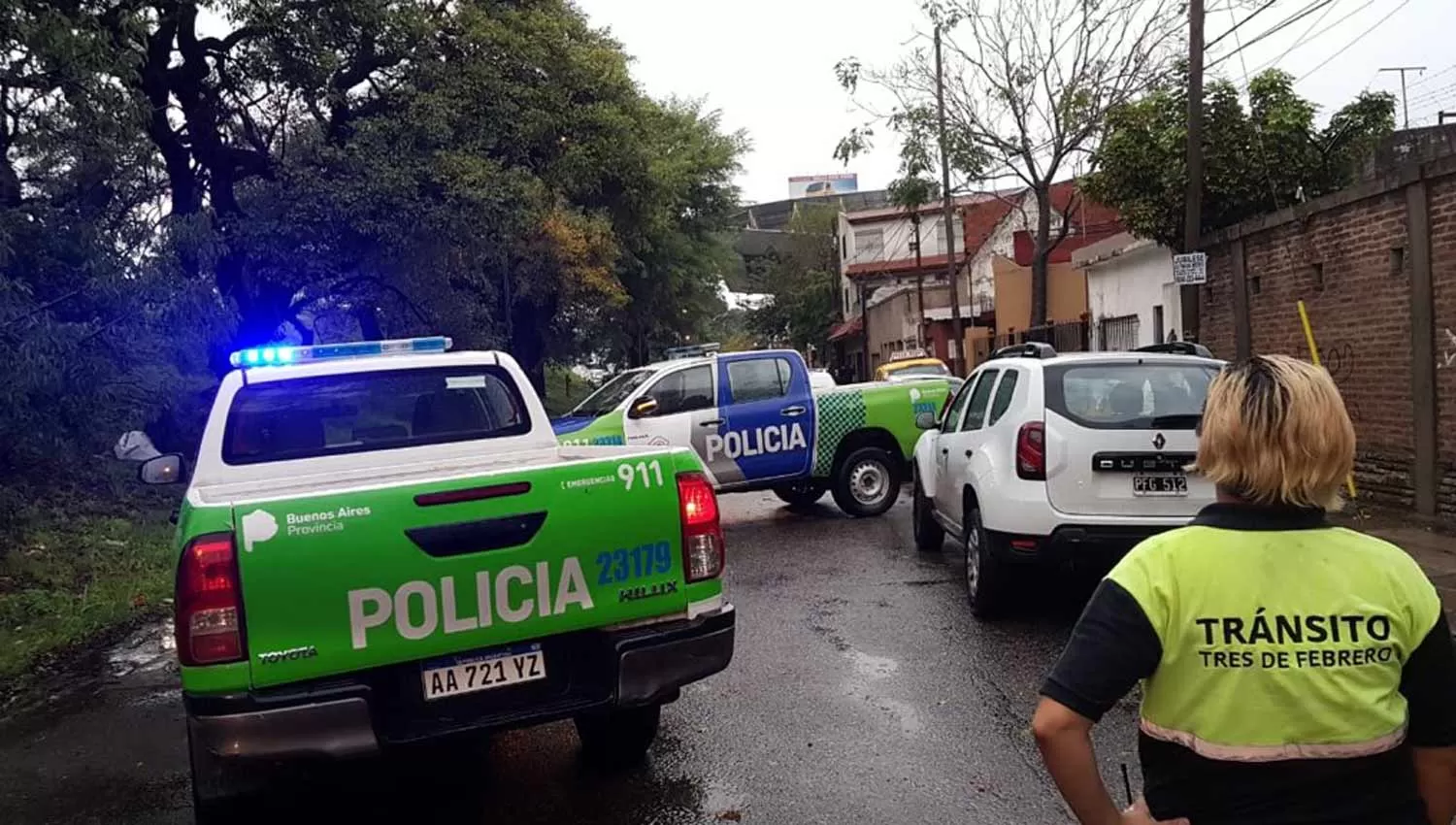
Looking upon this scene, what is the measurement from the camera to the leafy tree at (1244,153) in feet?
50.8

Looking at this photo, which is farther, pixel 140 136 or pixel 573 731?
pixel 140 136

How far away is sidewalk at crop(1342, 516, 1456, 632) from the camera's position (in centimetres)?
740

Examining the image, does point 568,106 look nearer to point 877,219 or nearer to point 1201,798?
point 1201,798

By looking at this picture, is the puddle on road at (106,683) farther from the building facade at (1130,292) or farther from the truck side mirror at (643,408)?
the building facade at (1130,292)

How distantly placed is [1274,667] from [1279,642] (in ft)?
0.14

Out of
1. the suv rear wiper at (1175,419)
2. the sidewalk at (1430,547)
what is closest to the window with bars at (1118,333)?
the sidewalk at (1430,547)

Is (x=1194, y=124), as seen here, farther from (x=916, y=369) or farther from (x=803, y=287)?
(x=803, y=287)

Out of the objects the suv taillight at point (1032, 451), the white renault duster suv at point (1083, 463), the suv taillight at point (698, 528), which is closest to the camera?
the suv taillight at point (698, 528)

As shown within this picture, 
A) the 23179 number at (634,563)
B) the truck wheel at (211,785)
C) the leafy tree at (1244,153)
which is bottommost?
the truck wheel at (211,785)

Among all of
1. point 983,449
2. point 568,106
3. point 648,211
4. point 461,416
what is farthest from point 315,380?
point 648,211

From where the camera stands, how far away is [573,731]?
18.4 feet

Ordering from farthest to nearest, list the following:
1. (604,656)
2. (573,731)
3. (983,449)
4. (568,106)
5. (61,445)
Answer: (568,106) < (61,445) < (983,449) < (573,731) < (604,656)

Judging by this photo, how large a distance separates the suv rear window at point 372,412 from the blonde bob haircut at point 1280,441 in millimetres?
4407

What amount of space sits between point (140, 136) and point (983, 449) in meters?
13.0
